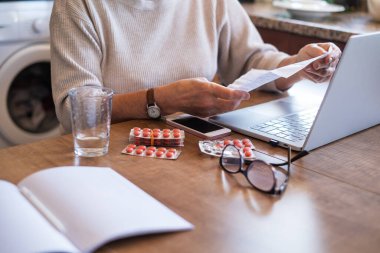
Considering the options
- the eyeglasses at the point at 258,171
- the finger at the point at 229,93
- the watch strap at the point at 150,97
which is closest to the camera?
the eyeglasses at the point at 258,171

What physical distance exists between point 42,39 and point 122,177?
1604mm

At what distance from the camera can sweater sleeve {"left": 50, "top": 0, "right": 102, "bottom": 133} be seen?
112 cm

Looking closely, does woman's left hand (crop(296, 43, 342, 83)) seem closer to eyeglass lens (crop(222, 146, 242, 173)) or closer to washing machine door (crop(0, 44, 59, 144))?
eyeglass lens (crop(222, 146, 242, 173))

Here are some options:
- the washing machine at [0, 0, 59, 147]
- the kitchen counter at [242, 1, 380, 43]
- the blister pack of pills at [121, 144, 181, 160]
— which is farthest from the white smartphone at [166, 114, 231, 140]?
the washing machine at [0, 0, 59, 147]

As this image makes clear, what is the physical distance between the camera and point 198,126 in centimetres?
105

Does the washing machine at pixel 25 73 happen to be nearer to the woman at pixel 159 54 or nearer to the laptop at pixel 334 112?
the woman at pixel 159 54

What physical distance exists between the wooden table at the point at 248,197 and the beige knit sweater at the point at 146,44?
23 cm

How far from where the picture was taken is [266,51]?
1.54 meters

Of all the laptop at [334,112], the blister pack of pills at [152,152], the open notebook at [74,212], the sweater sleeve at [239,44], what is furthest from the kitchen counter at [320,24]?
the open notebook at [74,212]

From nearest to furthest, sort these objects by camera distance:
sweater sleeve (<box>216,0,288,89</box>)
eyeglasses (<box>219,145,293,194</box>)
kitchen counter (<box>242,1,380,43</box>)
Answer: eyeglasses (<box>219,145,293,194</box>) → sweater sleeve (<box>216,0,288,89</box>) → kitchen counter (<box>242,1,380,43</box>)

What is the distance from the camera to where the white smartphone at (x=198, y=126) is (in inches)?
39.6

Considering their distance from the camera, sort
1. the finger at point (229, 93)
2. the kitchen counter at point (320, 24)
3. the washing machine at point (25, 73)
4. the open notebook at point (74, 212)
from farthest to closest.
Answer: the washing machine at point (25, 73), the kitchen counter at point (320, 24), the finger at point (229, 93), the open notebook at point (74, 212)

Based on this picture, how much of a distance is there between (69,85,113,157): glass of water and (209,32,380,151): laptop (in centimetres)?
29

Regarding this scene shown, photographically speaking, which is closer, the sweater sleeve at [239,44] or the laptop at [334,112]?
the laptop at [334,112]
